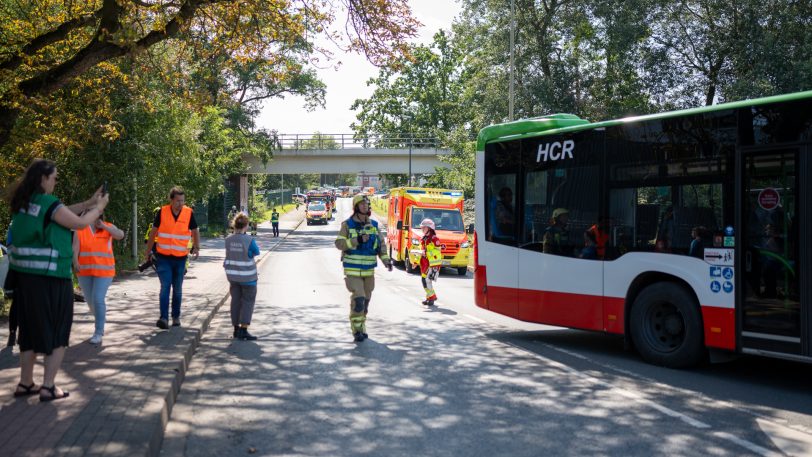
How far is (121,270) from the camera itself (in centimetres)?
2136

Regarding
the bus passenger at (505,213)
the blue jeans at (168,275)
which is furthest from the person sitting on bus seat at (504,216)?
the blue jeans at (168,275)

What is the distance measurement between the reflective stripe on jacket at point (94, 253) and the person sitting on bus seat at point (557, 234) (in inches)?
213

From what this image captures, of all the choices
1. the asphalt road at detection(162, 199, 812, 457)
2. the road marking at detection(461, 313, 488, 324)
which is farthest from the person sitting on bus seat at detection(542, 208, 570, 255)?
the road marking at detection(461, 313, 488, 324)

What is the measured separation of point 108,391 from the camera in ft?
22.3

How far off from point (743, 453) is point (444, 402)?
8.31 ft

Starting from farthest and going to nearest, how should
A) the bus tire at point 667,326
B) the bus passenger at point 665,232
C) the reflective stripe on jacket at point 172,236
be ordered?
the reflective stripe on jacket at point 172,236, the bus passenger at point 665,232, the bus tire at point 667,326

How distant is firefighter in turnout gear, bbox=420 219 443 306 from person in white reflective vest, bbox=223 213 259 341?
17.7 ft

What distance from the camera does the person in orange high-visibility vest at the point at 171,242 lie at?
1061 centimetres

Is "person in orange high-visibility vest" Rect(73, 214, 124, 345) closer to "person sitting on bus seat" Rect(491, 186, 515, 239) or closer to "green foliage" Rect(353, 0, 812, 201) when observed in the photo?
"person sitting on bus seat" Rect(491, 186, 515, 239)

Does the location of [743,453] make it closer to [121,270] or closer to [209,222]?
[121,270]

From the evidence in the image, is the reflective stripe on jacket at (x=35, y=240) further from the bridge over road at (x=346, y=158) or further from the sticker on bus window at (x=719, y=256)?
the bridge over road at (x=346, y=158)

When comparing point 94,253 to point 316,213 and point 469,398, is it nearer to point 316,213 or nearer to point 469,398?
point 469,398

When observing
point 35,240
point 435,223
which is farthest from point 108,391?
point 435,223

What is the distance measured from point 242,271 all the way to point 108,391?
4.06m
